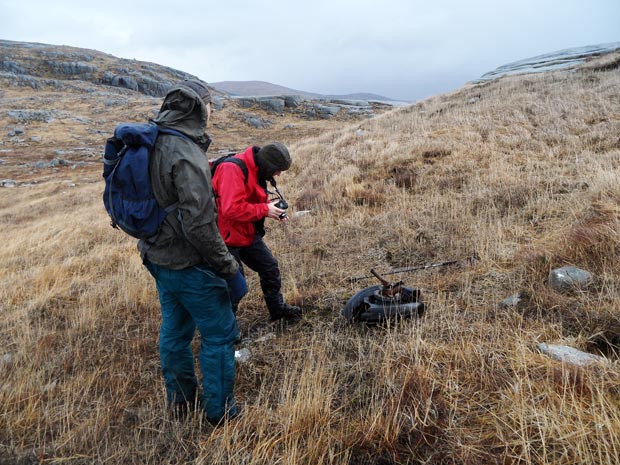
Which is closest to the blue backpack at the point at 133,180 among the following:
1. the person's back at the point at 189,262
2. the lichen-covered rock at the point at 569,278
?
the person's back at the point at 189,262

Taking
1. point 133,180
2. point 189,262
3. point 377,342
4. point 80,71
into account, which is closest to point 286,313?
point 377,342

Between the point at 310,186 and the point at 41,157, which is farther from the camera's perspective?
the point at 41,157

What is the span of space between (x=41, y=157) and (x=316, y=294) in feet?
77.9

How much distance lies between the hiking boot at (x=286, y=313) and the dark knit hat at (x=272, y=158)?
1.32 meters

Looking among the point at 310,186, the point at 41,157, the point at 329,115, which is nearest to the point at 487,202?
the point at 310,186

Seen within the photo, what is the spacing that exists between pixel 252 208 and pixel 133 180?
1.20m

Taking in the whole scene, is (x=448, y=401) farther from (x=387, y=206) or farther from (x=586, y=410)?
(x=387, y=206)

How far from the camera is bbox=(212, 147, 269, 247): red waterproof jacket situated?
10.2ft

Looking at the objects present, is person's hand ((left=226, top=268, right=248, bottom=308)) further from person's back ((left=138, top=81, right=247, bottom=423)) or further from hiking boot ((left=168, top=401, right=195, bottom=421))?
hiking boot ((left=168, top=401, right=195, bottom=421))

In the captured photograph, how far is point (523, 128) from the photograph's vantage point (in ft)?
30.8

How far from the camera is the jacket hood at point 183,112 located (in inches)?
86.5

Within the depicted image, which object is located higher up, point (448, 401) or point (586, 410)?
point (586, 410)

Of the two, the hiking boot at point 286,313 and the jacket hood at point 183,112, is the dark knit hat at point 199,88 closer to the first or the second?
the jacket hood at point 183,112

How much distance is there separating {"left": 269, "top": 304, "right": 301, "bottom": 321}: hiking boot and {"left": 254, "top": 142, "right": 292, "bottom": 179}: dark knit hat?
132cm
